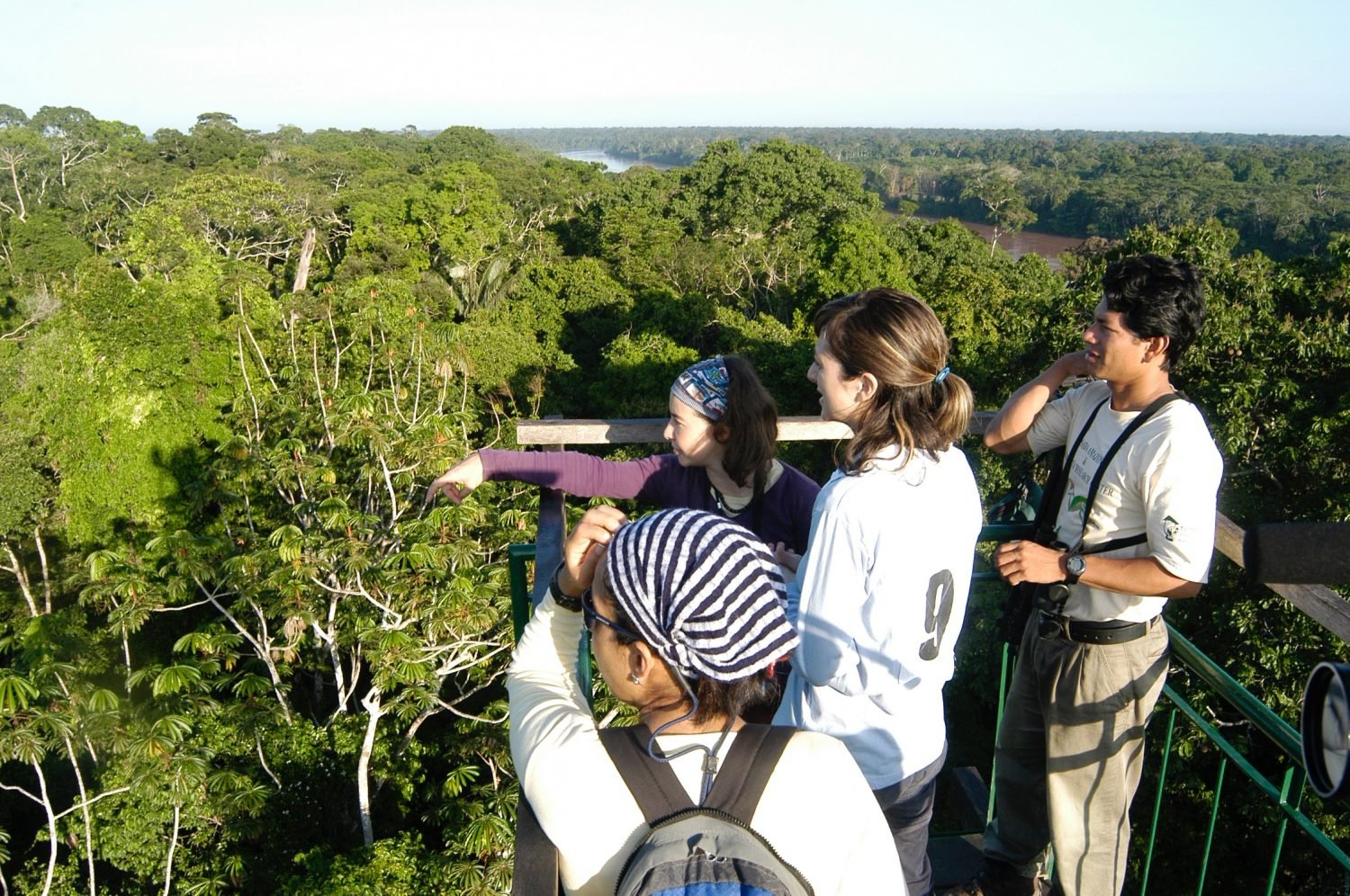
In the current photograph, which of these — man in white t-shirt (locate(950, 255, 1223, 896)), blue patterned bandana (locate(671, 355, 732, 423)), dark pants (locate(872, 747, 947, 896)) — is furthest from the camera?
blue patterned bandana (locate(671, 355, 732, 423))

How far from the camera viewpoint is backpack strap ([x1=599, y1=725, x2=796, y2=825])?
4.04 feet

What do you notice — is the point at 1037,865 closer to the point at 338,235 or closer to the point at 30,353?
the point at 30,353

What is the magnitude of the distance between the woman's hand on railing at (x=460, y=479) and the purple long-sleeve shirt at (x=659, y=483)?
3cm

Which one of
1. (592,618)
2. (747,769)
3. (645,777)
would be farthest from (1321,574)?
(592,618)

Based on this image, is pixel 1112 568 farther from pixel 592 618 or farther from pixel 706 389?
pixel 592 618

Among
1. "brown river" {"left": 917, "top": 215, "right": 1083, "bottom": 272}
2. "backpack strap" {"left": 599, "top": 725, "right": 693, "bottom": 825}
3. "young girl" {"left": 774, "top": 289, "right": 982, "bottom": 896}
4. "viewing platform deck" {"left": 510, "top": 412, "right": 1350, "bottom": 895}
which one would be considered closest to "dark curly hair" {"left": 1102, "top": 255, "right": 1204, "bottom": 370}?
"viewing platform deck" {"left": 510, "top": 412, "right": 1350, "bottom": 895}

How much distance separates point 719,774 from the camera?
1.26 metres

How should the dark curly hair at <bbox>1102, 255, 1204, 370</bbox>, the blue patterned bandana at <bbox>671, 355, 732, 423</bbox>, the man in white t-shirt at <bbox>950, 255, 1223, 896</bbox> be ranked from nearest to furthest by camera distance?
the man in white t-shirt at <bbox>950, 255, 1223, 896</bbox> < the dark curly hair at <bbox>1102, 255, 1204, 370</bbox> < the blue patterned bandana at <bbox>671, 355, 732, 423</bbox>

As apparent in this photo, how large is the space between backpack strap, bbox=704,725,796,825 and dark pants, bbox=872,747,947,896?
67 cm

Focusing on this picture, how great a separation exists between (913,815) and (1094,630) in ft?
2.43

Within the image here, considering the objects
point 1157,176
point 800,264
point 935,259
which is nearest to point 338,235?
point 800,264

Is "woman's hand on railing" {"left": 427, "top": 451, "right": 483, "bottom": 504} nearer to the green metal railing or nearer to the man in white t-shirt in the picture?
the green metal railing

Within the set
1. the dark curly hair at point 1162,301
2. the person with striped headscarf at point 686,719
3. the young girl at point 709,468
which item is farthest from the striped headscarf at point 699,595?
the dark curly hair at point 1162,301

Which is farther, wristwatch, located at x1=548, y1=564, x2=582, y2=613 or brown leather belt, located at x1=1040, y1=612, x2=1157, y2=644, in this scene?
brown leather belt, located at x1=1040, y1=612, x2=1157, y2=644
